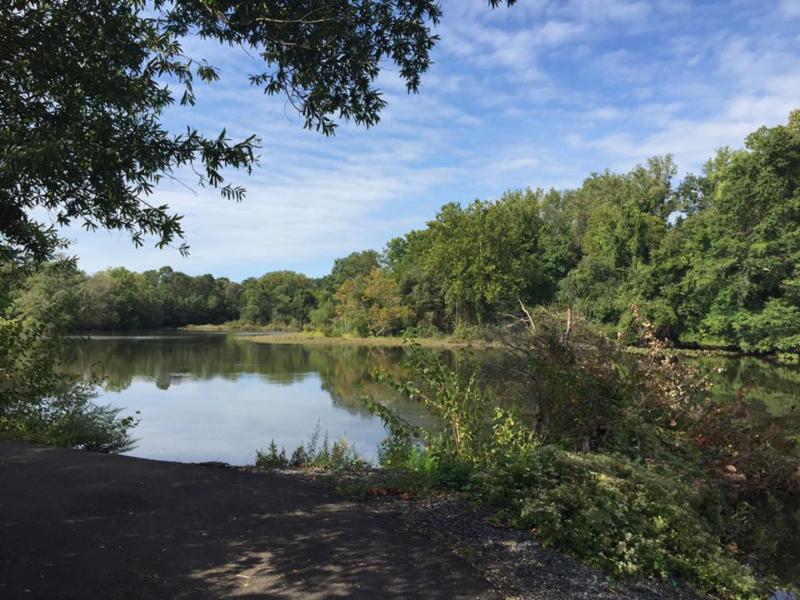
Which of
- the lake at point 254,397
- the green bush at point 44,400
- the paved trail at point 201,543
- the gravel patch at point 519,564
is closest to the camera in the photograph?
the paved trail at point 201,543

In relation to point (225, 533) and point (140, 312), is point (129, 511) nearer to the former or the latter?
point (225, 533)

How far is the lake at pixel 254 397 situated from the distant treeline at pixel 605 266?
314 cm

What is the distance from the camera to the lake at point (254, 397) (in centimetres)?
1255

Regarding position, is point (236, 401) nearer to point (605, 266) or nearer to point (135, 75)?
point (135, 75)

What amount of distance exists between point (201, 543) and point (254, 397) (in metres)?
15.1

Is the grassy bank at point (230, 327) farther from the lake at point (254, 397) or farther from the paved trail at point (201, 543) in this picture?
the paved trail at point (201, 543)

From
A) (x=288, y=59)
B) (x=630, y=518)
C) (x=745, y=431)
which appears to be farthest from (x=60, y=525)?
(x=745, y=431)

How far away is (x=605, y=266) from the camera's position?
136ft

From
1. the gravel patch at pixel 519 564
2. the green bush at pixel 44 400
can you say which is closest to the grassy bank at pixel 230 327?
the green bush at pixel 44 400

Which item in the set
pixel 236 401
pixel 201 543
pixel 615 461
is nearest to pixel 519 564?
pixel 615 461

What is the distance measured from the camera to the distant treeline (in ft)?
105

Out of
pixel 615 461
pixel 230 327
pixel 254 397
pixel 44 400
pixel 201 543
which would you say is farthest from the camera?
pixel 230 327

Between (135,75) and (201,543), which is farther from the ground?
(135,75)

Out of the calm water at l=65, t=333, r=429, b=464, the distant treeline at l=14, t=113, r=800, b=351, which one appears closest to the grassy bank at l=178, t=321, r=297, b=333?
the distant treeline at l=14, t=113, r=800, b=351
